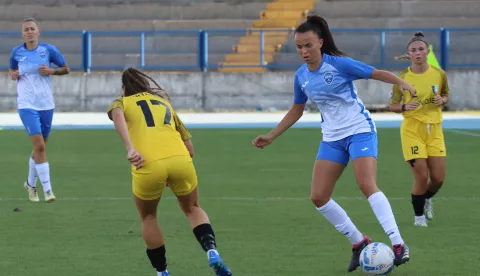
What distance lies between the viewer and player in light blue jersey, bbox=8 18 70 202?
1352cm

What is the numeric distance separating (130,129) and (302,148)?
1251 centimetres

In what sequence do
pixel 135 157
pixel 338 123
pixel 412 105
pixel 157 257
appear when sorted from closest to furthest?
pixel 135 157 → pixel 157 257 → pixel 338 123 → pixel 412 105

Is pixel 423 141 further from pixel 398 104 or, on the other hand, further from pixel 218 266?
pixel 218 266

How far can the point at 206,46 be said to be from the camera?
32562 millimetres

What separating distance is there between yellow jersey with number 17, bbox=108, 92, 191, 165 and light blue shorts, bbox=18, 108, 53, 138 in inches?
222

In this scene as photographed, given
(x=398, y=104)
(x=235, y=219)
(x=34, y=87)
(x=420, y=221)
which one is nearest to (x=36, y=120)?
(x=34, y=87)

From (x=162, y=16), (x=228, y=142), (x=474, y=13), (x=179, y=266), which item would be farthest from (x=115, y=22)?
(x=179, y=266)

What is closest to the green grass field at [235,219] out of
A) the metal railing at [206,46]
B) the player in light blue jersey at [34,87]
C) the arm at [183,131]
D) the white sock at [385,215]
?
the white sock at [385,215]

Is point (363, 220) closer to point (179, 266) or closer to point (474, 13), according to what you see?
point (179, 266)

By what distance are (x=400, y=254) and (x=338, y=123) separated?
116 cm

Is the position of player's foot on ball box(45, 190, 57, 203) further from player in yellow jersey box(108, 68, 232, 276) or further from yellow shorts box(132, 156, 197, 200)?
yellow shorts box(132, 156, 197, 200)

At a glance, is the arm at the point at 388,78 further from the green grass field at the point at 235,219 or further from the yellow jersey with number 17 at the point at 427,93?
the yellow jersey with number 17 at the point at 427,93

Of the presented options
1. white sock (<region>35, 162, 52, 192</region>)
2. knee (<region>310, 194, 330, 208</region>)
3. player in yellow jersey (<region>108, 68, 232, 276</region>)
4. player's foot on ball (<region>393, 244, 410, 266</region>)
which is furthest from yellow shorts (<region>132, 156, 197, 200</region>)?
white sock (<region>35, 162, 52, 192</region>)

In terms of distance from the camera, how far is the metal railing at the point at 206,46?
32.2 m
